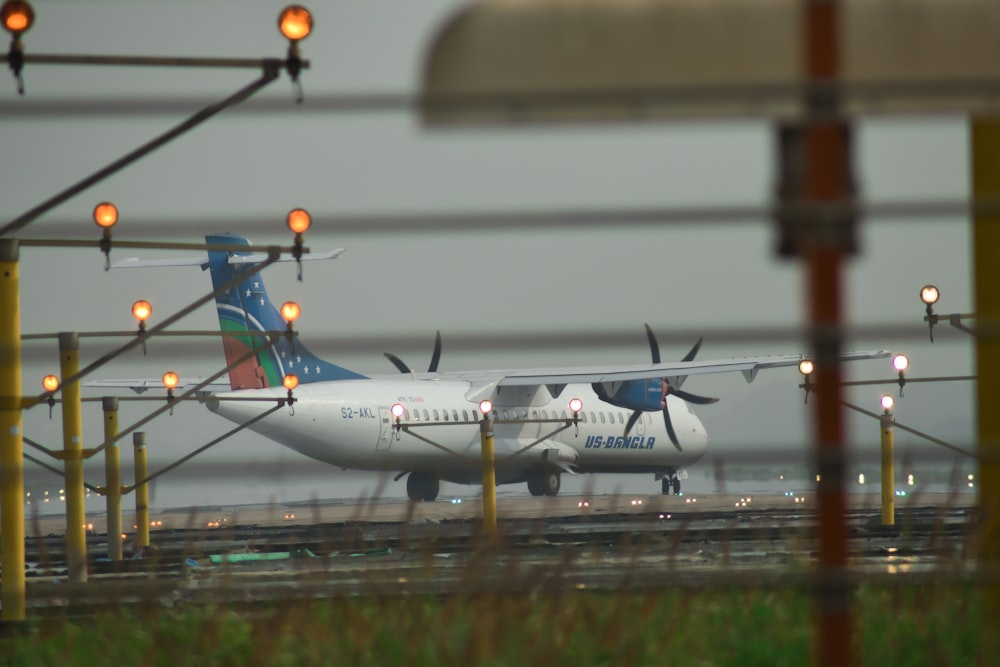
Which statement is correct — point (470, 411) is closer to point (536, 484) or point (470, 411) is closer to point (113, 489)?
point (536, 484)

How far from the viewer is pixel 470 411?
29.6m

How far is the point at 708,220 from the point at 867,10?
476mm

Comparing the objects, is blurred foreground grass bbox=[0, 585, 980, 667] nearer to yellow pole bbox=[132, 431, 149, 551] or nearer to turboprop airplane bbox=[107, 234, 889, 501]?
yellow pole bbox=[132, 431, 149, 551]

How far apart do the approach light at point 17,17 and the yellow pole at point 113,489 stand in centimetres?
797

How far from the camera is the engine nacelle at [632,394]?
29625 mm

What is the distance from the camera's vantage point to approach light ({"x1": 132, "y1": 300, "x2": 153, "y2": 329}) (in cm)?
975

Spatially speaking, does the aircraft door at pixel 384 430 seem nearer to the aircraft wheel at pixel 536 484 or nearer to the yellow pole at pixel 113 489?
the aircraft wheel at pixel 536 484

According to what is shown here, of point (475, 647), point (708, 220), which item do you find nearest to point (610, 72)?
point (708, 220)

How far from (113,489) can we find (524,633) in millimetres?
9726

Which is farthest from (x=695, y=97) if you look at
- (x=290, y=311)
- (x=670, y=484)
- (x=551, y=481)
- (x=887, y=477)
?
(x=670, y=484)

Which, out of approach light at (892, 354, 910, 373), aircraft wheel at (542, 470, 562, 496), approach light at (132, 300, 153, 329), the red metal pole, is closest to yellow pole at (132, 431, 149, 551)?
approach light at (132, 300, 153, 329)

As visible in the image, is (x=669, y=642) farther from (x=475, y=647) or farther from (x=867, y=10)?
(x=867, y=10)

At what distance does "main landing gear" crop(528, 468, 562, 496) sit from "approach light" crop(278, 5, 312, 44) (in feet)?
75.9

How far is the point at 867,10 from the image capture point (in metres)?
2.35
